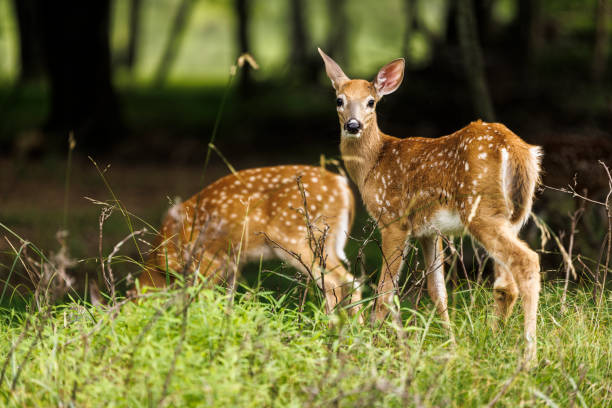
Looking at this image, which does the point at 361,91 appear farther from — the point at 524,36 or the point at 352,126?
the point at 524,36

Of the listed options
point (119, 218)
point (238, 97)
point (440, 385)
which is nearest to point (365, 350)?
point (440, 385)

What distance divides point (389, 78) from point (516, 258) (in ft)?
4.39

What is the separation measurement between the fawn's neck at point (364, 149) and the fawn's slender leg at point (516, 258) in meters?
0.98

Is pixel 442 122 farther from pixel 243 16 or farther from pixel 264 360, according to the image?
pixel 264 360

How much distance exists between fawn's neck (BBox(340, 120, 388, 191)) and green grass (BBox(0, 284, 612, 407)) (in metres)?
1.24

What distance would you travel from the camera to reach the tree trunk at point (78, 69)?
1371 cm

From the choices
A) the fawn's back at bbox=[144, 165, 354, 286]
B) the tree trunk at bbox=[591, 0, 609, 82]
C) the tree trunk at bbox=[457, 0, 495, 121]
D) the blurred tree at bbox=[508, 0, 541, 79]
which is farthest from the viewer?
the tree trunk at bbox=[591, 0, 609, 82]

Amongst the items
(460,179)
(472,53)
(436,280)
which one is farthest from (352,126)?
(472,53)

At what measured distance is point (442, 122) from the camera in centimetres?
1263

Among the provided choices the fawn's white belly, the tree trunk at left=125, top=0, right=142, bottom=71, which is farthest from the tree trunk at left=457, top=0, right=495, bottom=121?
the tree trunk at left=125, top=0, right=142, bottom=71

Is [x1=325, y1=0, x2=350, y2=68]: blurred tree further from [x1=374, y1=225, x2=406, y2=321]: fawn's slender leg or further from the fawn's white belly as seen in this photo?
the fawn's white belly

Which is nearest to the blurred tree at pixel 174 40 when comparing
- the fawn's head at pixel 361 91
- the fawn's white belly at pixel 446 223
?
the fawn's head at pixel 361 91

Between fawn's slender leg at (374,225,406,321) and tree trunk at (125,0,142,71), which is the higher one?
fawn's slender leg at (374,225,406,321)

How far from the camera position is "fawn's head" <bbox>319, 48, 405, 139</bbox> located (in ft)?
14.7
